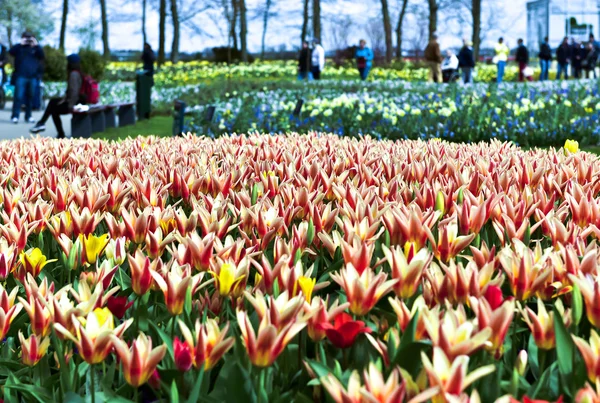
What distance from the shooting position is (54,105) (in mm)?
14711

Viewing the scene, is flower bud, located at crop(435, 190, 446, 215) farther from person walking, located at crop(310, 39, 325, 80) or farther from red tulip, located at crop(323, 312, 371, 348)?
person walking, located at crop(310, 39, 325, 80)

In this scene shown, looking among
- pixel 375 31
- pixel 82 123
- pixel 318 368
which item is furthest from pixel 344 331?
pixel 375 31

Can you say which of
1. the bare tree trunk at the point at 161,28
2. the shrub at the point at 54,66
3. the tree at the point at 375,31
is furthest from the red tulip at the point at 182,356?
the tree at the point at 375,31

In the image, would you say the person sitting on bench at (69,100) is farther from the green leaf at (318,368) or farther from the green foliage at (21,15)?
the green foliage at (21,15)

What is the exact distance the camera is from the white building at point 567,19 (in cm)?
4456

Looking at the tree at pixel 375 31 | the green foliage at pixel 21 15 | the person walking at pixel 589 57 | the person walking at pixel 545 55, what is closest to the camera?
the person walking at pixel 545 55

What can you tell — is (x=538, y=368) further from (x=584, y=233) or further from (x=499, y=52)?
(x=499, y=52)

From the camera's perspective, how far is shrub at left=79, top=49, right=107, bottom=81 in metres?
28.6

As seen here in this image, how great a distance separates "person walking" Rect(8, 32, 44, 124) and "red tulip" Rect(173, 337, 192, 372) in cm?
1739

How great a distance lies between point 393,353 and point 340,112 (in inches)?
468

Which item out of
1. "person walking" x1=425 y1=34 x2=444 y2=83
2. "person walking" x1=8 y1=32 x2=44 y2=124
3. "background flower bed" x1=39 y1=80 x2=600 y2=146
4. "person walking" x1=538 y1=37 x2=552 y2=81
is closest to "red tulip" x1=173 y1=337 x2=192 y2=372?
"background flower bed" x1=39 y1=80 x2=600 y2=146

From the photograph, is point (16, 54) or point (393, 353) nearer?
point (393, 353)

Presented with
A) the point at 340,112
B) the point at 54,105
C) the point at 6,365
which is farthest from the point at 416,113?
the point at 6,365

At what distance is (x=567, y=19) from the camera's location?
4472 cm
